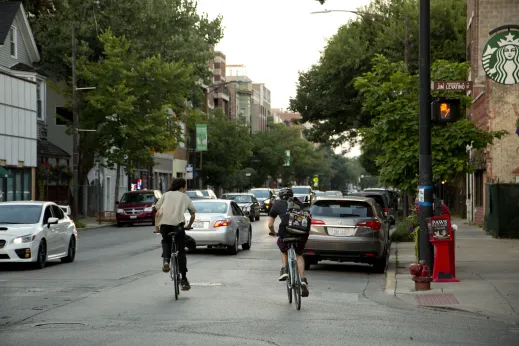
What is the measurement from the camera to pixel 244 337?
34.4ft

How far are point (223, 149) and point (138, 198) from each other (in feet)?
113

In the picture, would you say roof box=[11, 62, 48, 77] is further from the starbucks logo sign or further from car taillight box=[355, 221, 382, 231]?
the starbucks logo sign

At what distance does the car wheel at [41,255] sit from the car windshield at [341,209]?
223 inches

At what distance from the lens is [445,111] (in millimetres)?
16562

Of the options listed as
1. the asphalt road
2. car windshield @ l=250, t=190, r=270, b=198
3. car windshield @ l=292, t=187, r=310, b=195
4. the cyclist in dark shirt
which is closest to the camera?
the asphalt road

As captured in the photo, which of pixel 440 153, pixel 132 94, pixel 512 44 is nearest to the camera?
pixel 512 44

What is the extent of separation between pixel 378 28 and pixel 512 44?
3946cm

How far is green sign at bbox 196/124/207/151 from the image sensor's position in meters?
72.2

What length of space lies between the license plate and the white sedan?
5.96 m

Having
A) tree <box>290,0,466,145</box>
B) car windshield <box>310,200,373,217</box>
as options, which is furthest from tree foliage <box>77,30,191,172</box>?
car windshield <box>310,200,373,217</box>

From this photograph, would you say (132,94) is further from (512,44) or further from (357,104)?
(512,44)

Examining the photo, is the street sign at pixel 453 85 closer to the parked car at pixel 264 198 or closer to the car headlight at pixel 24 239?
the car headlight at pixel 24 239

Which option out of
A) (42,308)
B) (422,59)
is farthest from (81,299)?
(422,59)

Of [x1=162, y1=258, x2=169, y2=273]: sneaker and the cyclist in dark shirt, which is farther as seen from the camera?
[x1=162, y1=258, x2=169, y2=273]: sneaker
